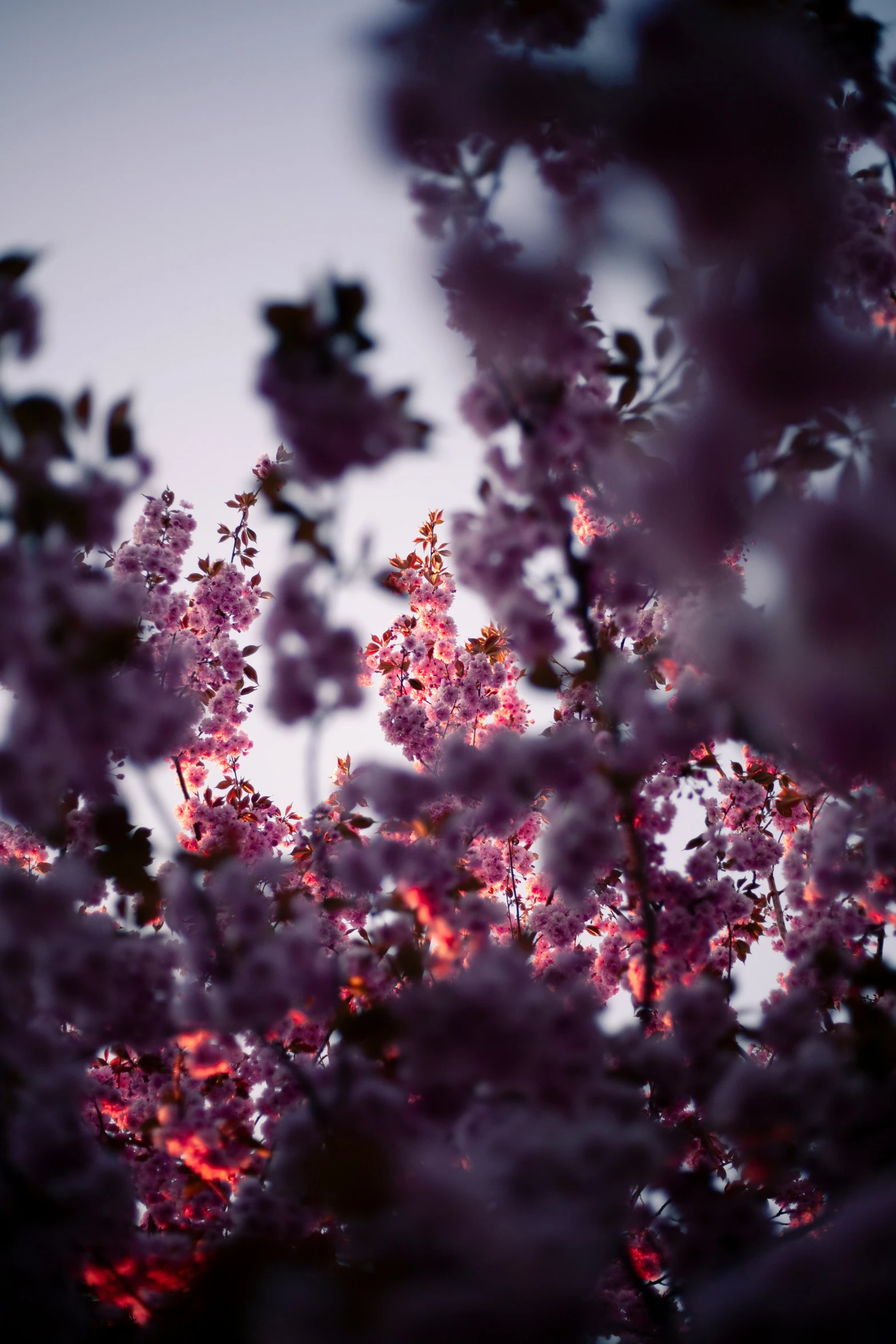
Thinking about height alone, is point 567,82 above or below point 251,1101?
above

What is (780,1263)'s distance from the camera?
1.68 meters

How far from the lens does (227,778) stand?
6.73 meters

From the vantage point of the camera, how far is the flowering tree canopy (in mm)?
1918

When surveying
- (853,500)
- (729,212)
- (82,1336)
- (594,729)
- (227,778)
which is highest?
(227,778)

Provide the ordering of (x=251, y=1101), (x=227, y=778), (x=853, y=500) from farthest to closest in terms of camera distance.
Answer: (x=227, y=778)
(x=251, y=1101)
(x=853, y=500)

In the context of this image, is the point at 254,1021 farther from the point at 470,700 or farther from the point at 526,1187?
the point at 470,700

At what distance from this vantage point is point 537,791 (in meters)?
2.98

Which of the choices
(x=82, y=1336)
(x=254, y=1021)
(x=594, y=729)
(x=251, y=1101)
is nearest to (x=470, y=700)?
(x=594, y=729)

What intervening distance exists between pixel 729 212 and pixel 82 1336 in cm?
429

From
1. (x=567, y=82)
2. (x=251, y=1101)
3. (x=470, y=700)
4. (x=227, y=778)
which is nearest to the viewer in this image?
(x=567, y=82)

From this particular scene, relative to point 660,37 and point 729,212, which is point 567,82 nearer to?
point 660,37

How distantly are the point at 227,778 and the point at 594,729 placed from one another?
3465mm

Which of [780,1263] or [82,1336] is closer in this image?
[780,1263]

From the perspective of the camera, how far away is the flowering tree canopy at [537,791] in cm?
192
